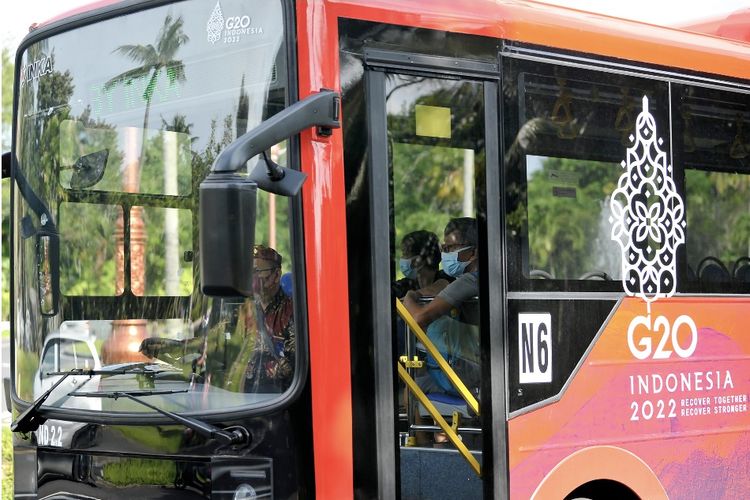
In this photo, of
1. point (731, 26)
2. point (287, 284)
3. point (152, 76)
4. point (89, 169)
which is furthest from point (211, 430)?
point (731, 26)

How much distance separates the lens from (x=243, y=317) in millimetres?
5223

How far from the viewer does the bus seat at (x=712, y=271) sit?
6.63 metres

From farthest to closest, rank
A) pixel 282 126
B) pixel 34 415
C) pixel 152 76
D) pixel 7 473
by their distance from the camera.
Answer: pixel 7 473 < pixel 34 415 < pixel 152 76 < pixel 282 126

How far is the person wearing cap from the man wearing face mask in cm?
129

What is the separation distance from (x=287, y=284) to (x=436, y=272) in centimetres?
174

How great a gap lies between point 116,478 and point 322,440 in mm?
1007

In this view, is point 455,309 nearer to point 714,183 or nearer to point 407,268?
point 407,268

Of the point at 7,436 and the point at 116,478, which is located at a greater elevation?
the point at 116,478

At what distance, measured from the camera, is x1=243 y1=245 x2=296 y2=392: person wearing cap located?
512cm

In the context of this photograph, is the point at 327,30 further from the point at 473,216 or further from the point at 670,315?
the point at 670,315

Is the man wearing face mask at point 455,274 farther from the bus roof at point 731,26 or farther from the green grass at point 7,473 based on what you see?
the green grass at point 7,473

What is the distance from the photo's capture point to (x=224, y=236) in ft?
14.9

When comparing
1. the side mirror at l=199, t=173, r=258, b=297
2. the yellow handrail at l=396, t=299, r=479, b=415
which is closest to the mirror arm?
the side mirror at l=199, t=173, r=258, b=297

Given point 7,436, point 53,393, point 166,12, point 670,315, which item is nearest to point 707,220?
point 670,315
